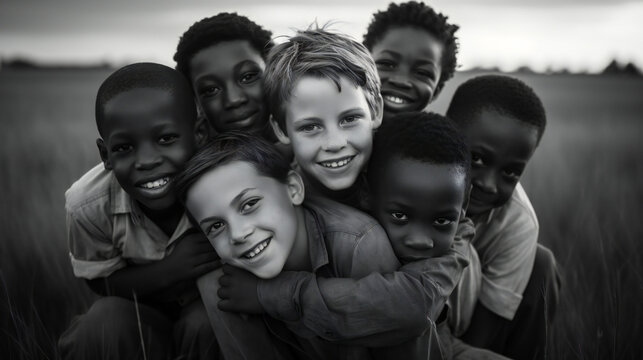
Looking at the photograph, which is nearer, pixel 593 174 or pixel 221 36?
pixel 221 36

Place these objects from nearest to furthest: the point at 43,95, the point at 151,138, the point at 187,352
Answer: the point at 151,138, the point at 187,352, the point at 43,95

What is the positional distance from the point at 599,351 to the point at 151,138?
2.30m

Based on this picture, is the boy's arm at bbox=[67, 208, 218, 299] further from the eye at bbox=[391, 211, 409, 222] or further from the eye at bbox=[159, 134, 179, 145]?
the eye at bbox=[391, 211, 409, 222]

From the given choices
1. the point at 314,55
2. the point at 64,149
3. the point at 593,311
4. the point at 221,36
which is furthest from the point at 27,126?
the point at 593,311

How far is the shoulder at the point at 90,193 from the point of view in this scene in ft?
8.13

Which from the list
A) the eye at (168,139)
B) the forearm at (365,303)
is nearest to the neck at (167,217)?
the eye at (168,139)

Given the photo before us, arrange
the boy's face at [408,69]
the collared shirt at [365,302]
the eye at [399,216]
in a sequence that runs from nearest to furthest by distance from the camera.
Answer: the collared shirt at [365,302], the eye at [399,216], the boy's face at [408,69]

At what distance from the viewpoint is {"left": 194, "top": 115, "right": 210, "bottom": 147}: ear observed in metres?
2.54

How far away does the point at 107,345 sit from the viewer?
2424mm

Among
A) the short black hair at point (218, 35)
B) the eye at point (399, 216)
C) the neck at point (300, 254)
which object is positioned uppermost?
the short black hair at point (218, 35)

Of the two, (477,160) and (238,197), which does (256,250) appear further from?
(477,160)

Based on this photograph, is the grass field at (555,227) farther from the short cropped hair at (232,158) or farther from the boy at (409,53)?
the boy at (409,53)

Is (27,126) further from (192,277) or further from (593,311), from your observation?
(593,311)

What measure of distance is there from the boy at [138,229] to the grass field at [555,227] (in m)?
0.41
